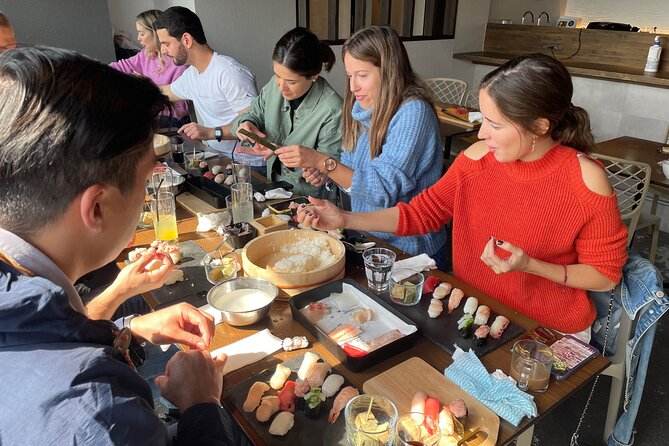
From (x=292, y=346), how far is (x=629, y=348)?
114cm

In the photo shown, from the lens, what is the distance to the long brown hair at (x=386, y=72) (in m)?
2.15

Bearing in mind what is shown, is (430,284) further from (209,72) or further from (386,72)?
(209,72)

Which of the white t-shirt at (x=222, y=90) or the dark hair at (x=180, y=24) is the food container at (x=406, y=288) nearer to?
the white t-shirt at (x=222, y=90)

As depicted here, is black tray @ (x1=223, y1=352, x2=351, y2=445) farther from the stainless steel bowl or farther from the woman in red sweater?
the woman in red sweater

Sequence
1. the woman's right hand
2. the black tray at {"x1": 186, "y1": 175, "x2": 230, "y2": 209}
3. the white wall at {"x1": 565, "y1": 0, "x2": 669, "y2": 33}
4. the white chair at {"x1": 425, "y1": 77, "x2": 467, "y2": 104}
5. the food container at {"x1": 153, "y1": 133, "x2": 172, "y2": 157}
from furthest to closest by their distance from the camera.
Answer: the white wall at {"x1": 565, "y1": 0, "x2": 669, "y2": 33} < the white chair at {"x1": 425, "y1": 77, "x2": 467, "y2": 104} < the food container at {"x1": 153, "y1": 133, "x2": 172, "y2": 157} < the black tray at {"x1": 186, "y1": 175, "x2": 230, "y2": 209} < the woman's right hand

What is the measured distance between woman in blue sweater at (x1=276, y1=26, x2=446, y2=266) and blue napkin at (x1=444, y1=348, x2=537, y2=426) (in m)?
0.98

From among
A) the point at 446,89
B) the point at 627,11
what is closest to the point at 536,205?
the point at 446,89

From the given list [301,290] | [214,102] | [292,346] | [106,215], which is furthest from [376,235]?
[214,102]

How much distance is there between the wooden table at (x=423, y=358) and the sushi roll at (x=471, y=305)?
0.15 feet

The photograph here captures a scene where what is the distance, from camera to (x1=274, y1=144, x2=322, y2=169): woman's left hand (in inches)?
92.7

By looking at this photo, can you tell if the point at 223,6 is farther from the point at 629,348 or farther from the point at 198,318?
the point at 629,348

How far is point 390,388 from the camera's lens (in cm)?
120

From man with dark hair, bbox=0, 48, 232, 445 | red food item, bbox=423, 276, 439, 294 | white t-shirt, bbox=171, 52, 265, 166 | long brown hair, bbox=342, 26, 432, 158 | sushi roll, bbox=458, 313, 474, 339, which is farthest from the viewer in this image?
white t-shirt, bbox=171, 52, 265, 166

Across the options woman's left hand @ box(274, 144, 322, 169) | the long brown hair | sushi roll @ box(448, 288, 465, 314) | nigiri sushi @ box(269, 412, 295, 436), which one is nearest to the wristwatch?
woman's left hand @ box(274, 144, 322, 169)
